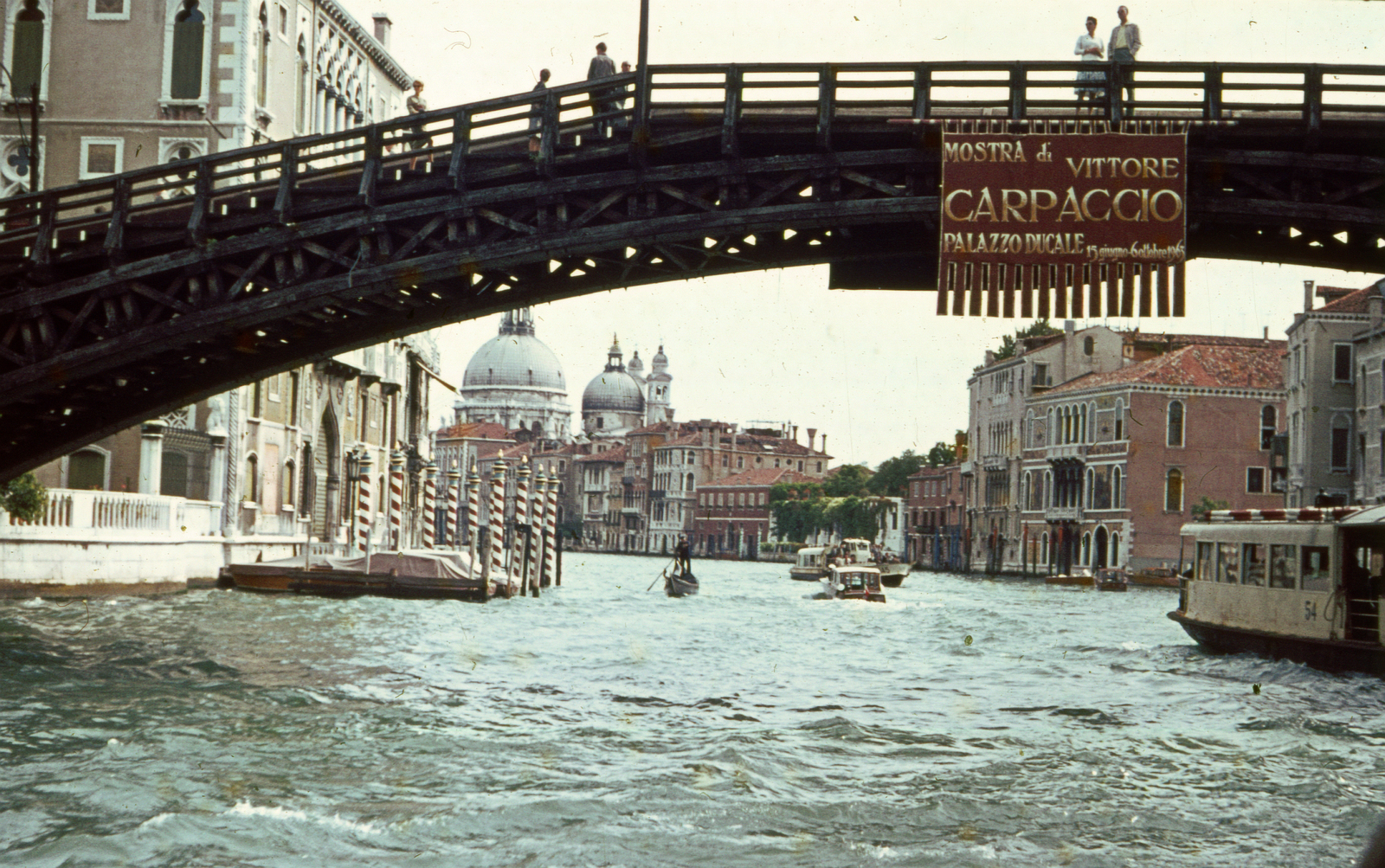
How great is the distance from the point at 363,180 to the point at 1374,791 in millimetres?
9235

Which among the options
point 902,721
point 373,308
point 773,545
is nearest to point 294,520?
point 373,308

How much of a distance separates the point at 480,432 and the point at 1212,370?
10244 centimetres

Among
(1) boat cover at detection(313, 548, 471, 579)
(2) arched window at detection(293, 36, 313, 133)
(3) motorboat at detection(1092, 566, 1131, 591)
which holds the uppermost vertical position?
(2) arched window at detection(293, 36, 313, 133)

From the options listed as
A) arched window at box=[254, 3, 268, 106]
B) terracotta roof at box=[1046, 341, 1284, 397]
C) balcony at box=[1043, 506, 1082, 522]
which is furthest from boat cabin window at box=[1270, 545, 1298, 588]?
balcony at box=[1043, 506, 1082, 522]

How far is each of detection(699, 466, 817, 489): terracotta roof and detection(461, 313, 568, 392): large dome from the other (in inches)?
1472

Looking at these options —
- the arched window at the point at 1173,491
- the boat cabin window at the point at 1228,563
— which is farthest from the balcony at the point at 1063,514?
the boat cabin window at the point at 1228,563

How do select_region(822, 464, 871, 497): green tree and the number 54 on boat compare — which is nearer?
the number 54 on boat

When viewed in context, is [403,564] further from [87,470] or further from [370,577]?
[87,470]

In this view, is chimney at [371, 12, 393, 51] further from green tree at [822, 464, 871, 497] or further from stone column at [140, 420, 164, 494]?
green tree at [822, 464, 871, 497]

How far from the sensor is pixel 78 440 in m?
19.1

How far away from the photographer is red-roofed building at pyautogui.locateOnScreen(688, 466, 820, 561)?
127 meters

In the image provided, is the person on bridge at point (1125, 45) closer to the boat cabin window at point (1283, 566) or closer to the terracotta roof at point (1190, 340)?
the boat cabin window at point (1283, 566)

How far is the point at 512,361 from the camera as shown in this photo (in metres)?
167

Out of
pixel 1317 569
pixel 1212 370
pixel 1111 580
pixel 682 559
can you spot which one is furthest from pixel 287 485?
pixel 1212 370
